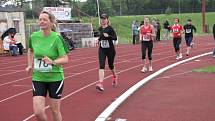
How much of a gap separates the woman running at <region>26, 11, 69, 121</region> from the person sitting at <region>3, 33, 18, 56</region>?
70.1 ft

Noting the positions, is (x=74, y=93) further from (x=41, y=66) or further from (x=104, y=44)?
(x=41, y=66)

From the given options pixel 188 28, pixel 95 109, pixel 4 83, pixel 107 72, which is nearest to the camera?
pixel 95 109

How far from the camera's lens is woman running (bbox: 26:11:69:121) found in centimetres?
627

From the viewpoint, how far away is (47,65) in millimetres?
6219

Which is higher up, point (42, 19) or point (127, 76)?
point (42, 19)

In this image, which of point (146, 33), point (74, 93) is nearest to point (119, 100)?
point (74, 93)

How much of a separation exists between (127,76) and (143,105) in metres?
5.45

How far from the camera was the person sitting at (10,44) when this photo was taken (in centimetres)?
2744

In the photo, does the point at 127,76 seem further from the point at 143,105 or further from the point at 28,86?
the point at 143,105

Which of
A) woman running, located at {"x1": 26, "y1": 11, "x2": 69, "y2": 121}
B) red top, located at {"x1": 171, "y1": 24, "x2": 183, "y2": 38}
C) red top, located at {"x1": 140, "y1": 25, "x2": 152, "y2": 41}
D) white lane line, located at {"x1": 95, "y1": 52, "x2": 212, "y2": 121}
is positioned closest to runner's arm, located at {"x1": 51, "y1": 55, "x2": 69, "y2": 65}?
woman running, located at {"x1": 26, "y1": 11, "x2": 69, "y2": 121}

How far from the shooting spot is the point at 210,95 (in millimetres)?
10633

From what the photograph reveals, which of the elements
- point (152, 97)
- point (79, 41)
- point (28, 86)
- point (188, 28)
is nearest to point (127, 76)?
point (28, 86)

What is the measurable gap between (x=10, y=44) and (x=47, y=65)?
71.6 ft

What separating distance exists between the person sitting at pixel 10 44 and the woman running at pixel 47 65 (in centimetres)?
2138
